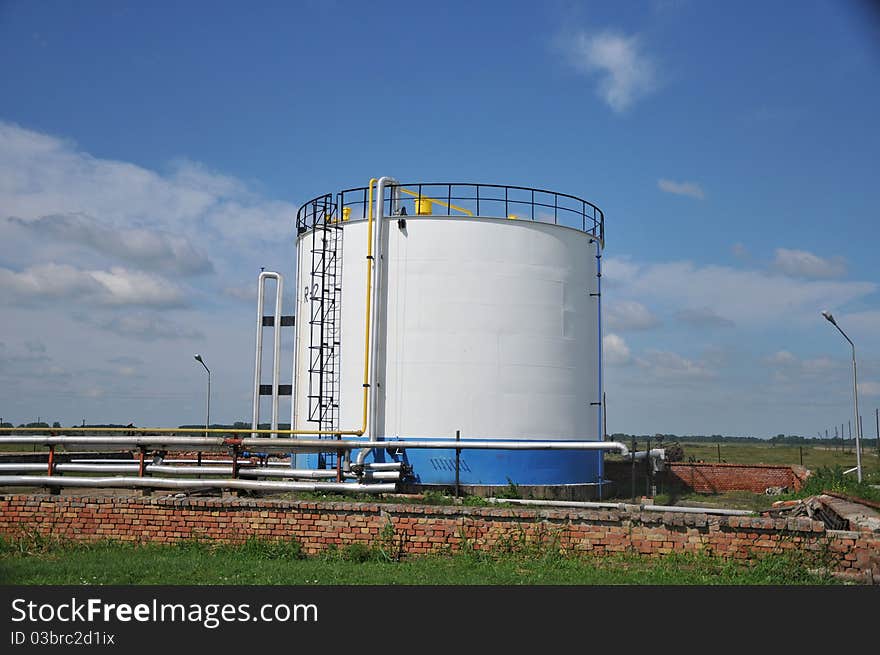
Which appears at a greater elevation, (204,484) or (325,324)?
(325,324)

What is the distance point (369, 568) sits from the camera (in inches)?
425

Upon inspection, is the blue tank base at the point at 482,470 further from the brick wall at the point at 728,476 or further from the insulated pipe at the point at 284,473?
the brick wall at the point at 728,476

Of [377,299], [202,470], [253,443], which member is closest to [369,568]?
[253,443]

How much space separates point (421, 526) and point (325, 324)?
9.29 metres

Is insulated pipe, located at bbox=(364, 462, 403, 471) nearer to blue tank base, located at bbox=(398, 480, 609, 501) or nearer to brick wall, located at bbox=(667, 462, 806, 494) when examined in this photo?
blue tank base, located at bbox=(398, 480, 609, 501)

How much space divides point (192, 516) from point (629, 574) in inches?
270

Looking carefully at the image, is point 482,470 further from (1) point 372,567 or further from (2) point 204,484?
(1) point 372,567

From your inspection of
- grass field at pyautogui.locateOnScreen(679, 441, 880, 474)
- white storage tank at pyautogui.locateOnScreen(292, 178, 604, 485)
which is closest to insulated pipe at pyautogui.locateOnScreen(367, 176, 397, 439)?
white storage tank at pyautogui.locateOnScreen(292, 178, 604, 485)

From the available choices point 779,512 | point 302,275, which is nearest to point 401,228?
point 302,275

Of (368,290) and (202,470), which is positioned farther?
(368,290)

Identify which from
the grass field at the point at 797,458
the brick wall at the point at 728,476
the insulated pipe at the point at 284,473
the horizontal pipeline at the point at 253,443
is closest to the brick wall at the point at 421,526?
the horizontal pipeline at the point at 253,443

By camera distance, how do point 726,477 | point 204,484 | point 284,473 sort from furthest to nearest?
point 726,477, point 284,473, point 204,484

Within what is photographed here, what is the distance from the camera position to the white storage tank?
19219 millimetres
